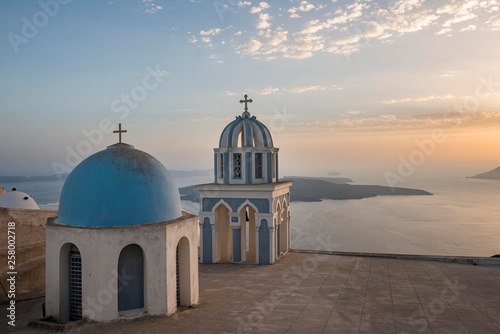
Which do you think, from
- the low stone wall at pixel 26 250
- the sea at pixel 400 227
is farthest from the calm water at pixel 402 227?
the low stone wall at pixel 26 250

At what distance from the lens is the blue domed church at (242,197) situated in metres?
17.3

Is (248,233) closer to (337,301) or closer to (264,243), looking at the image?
(264,243)

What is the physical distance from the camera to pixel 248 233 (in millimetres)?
20219

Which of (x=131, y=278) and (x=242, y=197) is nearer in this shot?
(x=131, y=278)

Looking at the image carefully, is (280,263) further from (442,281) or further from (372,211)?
(372,211)

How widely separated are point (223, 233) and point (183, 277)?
25.1ft

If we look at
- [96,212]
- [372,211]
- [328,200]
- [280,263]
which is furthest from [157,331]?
[328,200]

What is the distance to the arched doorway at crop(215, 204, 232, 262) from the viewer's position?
721 inches

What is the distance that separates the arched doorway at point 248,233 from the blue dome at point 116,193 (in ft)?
24.8

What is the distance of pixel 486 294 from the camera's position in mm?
12461

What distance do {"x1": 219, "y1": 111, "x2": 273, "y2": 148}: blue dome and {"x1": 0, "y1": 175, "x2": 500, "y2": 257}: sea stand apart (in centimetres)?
2493

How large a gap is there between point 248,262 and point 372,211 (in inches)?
2996

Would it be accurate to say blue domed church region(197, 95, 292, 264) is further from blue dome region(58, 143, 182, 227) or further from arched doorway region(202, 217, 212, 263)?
blue dome region(58, 143, 182, 227)

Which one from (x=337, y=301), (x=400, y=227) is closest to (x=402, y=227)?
(x=400, y=227)
